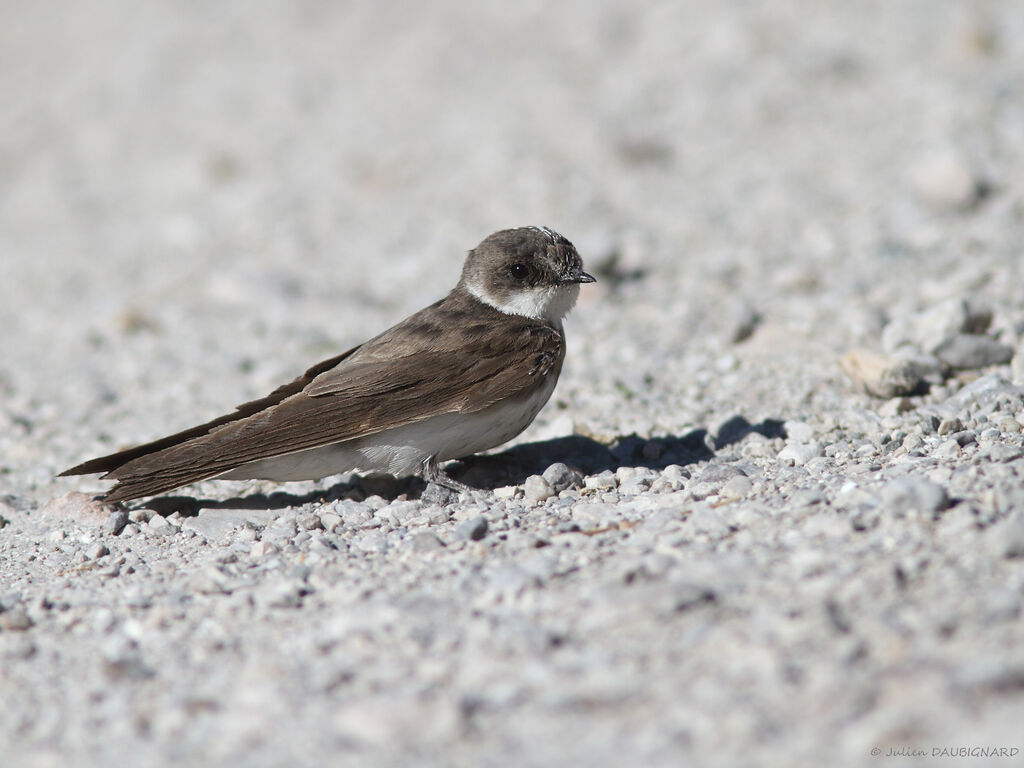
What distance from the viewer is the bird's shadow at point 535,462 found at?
4855mm

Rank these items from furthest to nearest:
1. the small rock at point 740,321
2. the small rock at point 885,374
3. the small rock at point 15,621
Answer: the small rock at point 740,321, the small rock at point 885,374, the small rock at point 15,621

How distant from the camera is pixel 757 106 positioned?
9.50 meters

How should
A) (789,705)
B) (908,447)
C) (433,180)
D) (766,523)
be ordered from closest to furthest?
(789,705), (766,523), (908,447), (433,180)

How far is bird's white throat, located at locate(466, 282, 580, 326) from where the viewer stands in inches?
206

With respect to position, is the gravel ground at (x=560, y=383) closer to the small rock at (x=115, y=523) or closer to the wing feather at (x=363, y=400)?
the small rock at (x=115, y=523)

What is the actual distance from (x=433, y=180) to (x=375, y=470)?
202 inches

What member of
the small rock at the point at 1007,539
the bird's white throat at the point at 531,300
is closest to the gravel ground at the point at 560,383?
the small rock at the point at 1007,539

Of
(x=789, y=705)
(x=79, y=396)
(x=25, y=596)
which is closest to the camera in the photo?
(x=789, y=705)

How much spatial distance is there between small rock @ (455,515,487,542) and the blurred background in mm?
1774

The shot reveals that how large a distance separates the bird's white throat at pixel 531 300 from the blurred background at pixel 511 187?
0.71m

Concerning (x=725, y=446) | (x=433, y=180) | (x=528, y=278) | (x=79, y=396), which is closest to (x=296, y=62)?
(x=433, y=180)

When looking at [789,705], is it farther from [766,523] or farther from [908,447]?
[908,447]

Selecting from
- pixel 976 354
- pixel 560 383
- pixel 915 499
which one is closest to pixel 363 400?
pixel 560 383

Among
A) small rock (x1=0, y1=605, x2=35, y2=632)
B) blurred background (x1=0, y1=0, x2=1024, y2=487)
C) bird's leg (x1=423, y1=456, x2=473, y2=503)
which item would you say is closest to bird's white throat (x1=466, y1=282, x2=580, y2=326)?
blurred background (x1=0, y1=0, x2=1024, y2=487)
